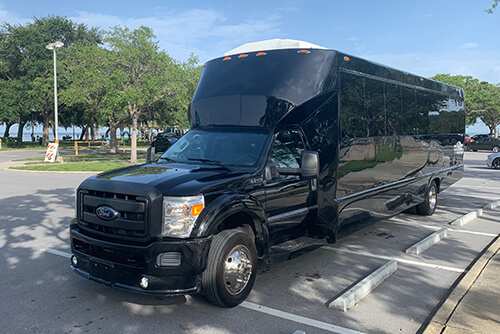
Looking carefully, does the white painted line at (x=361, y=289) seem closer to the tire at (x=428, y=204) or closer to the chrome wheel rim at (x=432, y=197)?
the tire at (x=428, y=204)

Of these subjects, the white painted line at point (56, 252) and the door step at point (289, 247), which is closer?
the door step at point (289, 247)

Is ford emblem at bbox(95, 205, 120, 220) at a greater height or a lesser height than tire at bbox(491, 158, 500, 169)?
greater

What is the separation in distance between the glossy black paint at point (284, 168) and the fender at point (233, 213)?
0.01 metres

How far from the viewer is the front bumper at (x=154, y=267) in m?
3.91

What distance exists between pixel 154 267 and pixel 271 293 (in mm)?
1590

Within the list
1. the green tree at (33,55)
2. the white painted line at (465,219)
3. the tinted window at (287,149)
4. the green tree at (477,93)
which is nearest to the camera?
the tinted window at (287,149)

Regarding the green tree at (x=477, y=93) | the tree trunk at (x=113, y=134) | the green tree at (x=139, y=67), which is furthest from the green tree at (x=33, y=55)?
the green tree at (x=477, y=93)

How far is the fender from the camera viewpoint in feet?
13.1

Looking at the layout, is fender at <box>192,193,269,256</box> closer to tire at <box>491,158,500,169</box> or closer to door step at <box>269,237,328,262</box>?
door step at <box>269,237,328,262</box>

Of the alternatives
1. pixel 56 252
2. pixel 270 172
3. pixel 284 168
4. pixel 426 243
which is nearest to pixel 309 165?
pixel 284 168

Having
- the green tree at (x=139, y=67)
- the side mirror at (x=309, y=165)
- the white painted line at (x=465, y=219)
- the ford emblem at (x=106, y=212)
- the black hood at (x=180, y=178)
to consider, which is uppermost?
the green tree at (x=139, y=67)

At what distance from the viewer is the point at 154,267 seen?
3.91 m

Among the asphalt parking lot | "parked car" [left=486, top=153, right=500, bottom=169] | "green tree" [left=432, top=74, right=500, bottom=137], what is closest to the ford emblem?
the asphalt parking lot

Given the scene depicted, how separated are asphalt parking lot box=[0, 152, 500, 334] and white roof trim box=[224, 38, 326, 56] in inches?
123
